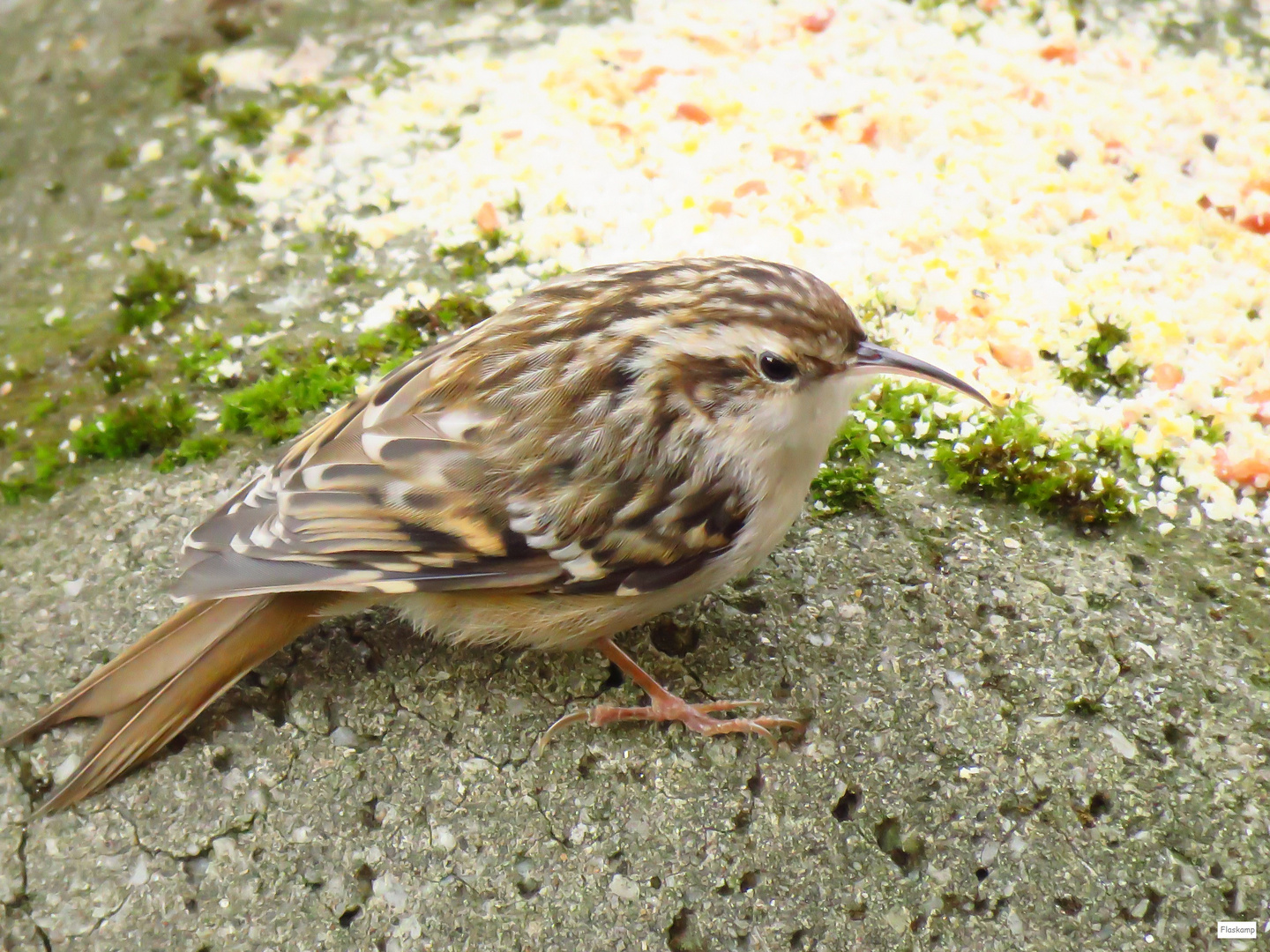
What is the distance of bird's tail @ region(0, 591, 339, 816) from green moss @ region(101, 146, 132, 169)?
2.29 meters

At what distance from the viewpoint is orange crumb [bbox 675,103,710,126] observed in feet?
13.3

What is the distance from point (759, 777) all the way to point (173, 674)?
139 centimetres

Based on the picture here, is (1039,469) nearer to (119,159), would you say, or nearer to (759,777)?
(759,777)

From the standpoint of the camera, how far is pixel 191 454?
334 centimetres

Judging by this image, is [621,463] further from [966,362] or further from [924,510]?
[966,362]

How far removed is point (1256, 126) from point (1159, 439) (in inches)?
58.5

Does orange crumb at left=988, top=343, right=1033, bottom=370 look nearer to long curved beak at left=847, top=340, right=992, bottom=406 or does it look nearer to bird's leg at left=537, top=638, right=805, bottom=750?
long curved beak at left=847, top=340, right=992, bottom=406

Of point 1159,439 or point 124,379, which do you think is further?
point 124,379

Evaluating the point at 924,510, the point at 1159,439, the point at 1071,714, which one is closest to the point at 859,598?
the point at 924,510

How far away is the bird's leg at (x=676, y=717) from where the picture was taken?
2732 millimetres

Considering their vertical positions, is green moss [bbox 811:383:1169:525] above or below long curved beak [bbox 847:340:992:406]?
below

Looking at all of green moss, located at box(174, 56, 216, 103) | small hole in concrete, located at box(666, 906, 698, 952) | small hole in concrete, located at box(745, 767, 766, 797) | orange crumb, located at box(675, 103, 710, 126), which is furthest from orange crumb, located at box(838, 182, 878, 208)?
green moss, located at box(174, 56, 216, 103)

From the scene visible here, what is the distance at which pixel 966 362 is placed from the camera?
336cm

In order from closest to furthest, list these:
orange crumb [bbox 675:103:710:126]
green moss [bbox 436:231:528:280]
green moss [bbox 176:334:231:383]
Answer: green moss [bbox 176:334:231:383] → green moss [bbox 436:231:528:280] → orange crumb [bbox 675:103:710:126]
